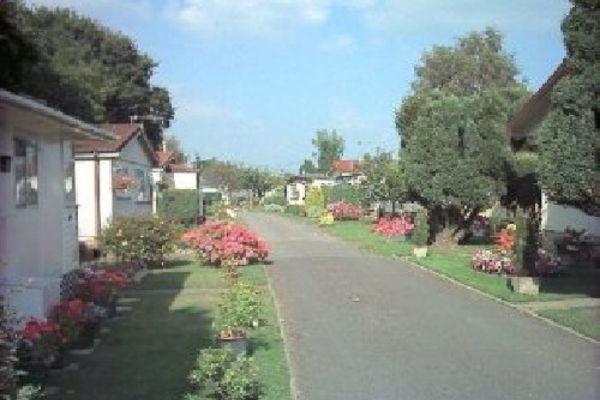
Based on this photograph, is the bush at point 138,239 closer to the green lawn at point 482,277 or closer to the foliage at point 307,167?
the green lawn at point 482,277

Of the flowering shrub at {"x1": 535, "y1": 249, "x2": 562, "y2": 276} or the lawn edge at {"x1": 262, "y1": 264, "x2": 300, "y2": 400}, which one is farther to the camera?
the flowering shrub at {"x1": 535, "y1": 249, "x2": 562, "y2": 276}

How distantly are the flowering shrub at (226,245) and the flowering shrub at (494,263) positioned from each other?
5.92 m

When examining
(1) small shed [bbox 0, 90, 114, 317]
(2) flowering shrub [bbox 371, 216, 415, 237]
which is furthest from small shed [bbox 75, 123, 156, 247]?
(1) small shed [bbox 0, 90, 114, 317]

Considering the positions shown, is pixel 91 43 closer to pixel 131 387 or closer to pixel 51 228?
pixel 51 228

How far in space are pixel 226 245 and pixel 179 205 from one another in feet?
68.7

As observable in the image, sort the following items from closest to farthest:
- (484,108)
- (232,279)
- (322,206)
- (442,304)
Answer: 1. (442,304)
2. (232,279)
3. (484,108)
4. (322,206)

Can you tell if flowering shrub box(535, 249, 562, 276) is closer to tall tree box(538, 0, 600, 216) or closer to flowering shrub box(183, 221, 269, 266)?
tall tree box(538, 0, 600, 216)

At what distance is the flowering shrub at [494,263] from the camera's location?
19391 millimetres

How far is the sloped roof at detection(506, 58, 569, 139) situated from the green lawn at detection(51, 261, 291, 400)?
8.15 m

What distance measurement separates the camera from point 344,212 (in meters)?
50.5

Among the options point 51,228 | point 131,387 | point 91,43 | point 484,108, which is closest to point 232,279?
point 51,228

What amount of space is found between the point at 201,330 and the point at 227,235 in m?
11.1

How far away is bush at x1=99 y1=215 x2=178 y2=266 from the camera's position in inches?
851

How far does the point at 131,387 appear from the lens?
8852 mm
